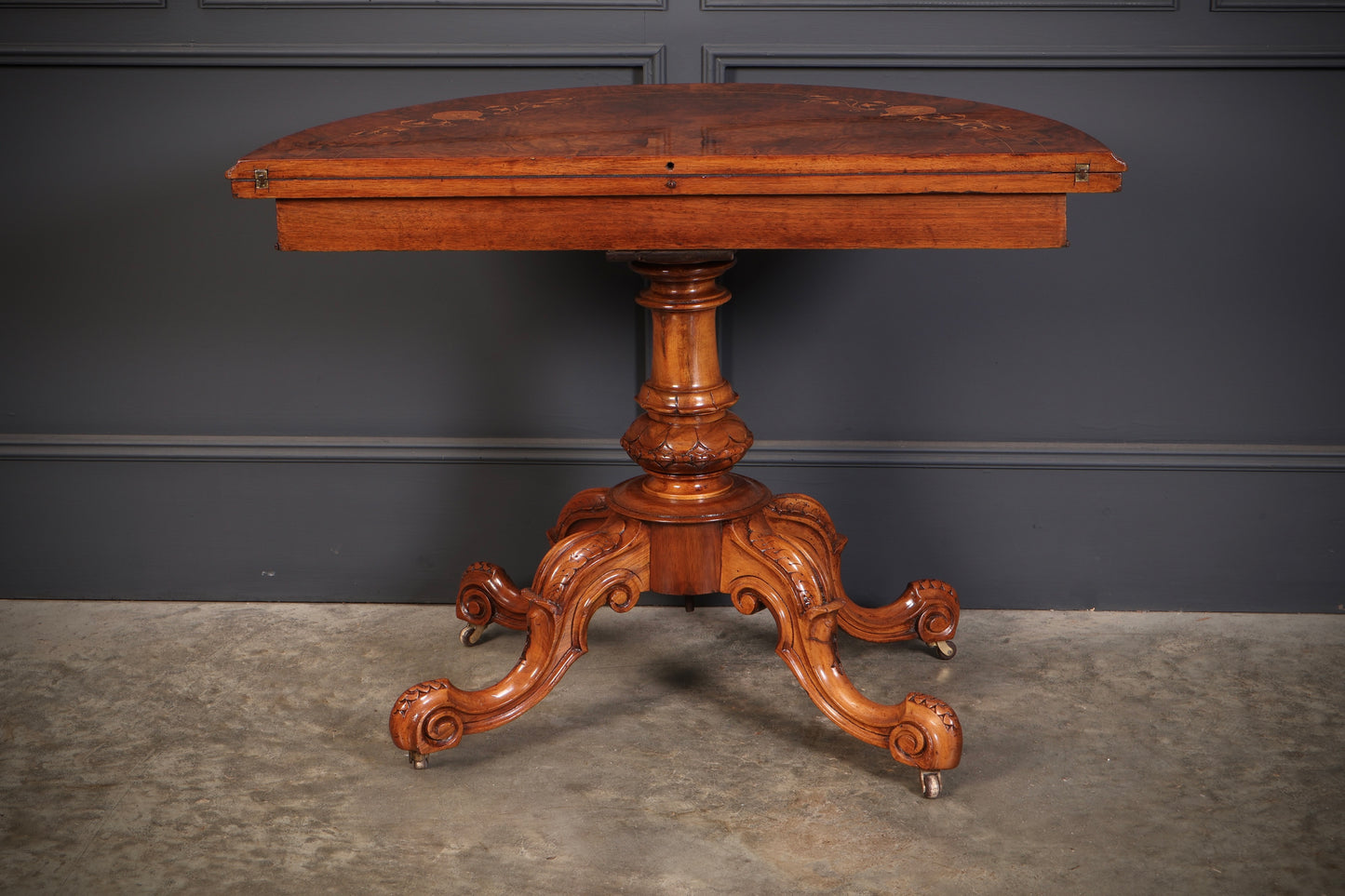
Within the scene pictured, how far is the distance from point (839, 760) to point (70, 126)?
1.84 meters

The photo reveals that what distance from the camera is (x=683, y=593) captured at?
1.98 meters

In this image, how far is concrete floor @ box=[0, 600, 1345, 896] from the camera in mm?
1627

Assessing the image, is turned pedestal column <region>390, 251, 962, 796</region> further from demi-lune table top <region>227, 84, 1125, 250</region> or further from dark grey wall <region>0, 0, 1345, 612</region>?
dark grey wall <region>0, 0, 1345, 612</region>

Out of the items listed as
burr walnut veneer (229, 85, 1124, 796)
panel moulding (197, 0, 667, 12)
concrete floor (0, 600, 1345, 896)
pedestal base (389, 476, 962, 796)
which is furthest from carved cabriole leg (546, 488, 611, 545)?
panel moulding (197, 0, 667, 12)

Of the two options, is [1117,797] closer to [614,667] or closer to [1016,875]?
[1016,875]

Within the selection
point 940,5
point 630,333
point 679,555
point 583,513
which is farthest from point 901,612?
point 940,5

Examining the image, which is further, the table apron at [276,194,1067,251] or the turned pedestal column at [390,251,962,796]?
the turned pedestal column at [390,251,962,796]

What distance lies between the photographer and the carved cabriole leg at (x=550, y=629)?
186cm

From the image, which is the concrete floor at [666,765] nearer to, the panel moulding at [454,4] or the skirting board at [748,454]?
the skirting board at [748,454]

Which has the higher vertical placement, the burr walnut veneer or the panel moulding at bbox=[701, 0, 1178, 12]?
the panel moulding at bbox=[701, 0, 1178, 12]

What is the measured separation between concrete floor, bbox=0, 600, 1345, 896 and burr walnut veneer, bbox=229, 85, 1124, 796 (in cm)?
11

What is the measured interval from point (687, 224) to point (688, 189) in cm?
5

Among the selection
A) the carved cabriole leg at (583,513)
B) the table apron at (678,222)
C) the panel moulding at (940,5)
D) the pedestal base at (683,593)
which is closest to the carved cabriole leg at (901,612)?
the pedestal base at (683,593)

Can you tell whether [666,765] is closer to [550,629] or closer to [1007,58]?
[550,629]
